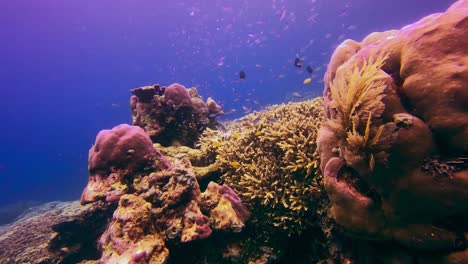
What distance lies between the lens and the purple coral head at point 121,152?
483cm

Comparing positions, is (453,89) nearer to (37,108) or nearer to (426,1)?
(426,1)

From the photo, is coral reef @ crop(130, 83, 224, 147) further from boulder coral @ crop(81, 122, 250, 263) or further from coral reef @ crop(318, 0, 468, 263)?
coral reef @ crop(318, 0, 468, 263)

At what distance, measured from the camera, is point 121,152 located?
15.8ft

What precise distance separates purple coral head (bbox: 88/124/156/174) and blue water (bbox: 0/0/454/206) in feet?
87.5

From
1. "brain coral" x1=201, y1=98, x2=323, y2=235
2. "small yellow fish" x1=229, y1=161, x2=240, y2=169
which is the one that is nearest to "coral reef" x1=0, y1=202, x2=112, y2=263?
"small yellow fish" x1=229, y1=161, x2=240, y2=169

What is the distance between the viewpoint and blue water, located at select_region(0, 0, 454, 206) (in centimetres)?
4719

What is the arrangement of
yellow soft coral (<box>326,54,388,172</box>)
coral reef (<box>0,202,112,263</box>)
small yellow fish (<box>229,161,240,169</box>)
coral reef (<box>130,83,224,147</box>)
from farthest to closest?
coral reef (<box>130,83,224,147</box>)
coral reef (<box>0,202,112,263</box>)
small yellow fish (<box>229,161,240,169</box>)
yellow soft coral (<box>326,54,388,172</box>)

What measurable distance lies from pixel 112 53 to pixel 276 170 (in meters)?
82.8

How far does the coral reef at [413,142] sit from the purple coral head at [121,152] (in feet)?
11.8

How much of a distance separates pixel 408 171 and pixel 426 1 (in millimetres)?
47480

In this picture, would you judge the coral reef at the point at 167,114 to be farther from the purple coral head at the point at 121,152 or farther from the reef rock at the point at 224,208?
the reef rock at the point at 224,208

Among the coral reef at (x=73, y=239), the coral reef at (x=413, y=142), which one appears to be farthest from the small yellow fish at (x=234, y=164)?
the coral reef at (x=73, y=239)

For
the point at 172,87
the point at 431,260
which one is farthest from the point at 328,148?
the point at 172,87

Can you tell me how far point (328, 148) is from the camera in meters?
3.35
